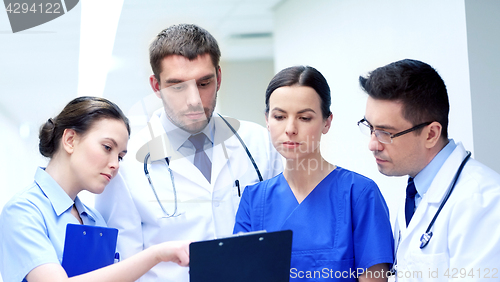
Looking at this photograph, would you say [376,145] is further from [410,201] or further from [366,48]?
[366,48]

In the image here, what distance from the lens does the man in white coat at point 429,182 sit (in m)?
1.06

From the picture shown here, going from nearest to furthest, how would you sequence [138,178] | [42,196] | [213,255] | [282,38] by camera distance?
[213,255] < [42,196] < [138,178] < [282,38]

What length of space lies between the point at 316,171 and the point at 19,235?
0.91m

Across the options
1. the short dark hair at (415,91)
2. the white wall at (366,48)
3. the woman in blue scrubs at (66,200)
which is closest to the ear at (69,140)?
the woman in blue scrubs at (66,200)

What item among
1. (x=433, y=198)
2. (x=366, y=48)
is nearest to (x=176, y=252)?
(x=433, y=198)

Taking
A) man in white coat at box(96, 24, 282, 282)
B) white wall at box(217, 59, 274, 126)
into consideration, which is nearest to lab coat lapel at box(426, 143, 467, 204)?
man in white coat at box(96, 24, 282, 282)

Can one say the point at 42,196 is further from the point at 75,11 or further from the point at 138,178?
the point at 75,11

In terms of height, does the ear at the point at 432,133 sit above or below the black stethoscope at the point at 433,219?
above

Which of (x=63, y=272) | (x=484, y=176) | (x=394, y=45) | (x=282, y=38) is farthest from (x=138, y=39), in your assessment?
(x=484, y=176)

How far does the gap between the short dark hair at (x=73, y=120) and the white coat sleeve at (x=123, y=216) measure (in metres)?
0.23

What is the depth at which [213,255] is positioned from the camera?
38.3 inches

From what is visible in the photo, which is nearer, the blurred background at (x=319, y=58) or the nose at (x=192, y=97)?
the nose at (x=192, y=97)

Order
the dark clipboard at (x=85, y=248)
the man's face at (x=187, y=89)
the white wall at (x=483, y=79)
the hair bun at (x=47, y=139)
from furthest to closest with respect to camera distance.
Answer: the white wall at (x=483, y=79), the man's face at (x=187, y=89), the hair bun at (x=47, y=139), the dark clipboard at (x=85, y=248)

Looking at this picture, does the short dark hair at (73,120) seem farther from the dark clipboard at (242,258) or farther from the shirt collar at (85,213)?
the dark clipboard at (242,258)
